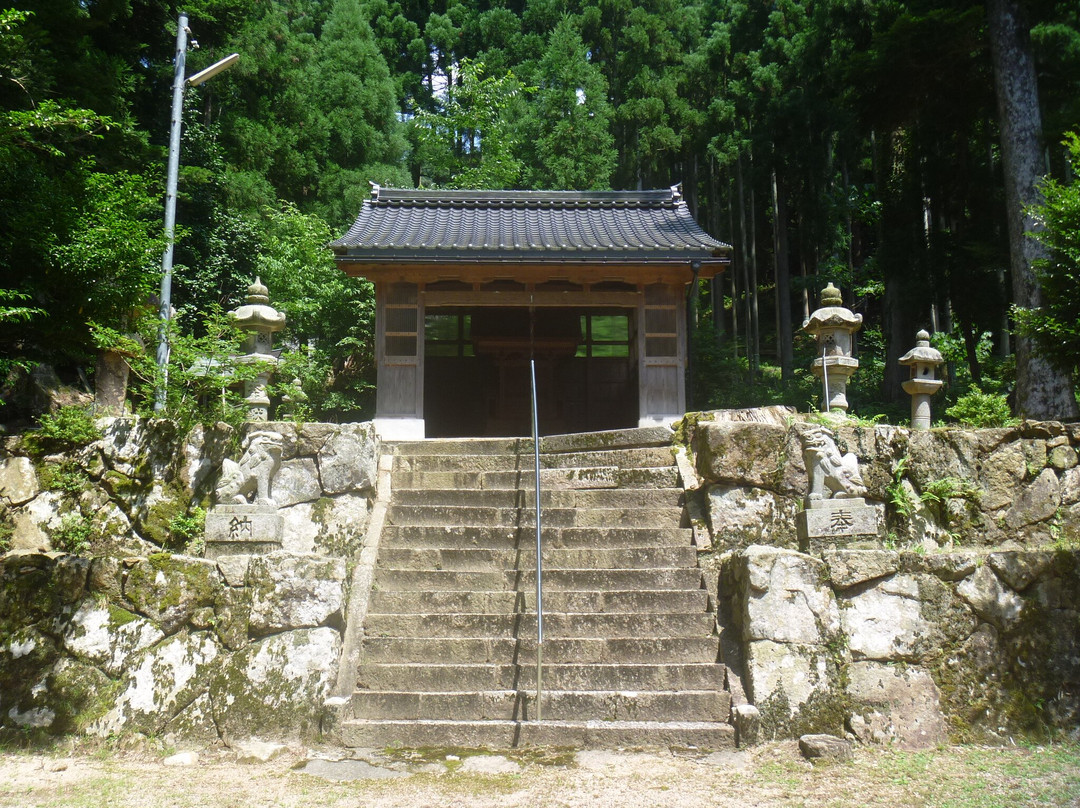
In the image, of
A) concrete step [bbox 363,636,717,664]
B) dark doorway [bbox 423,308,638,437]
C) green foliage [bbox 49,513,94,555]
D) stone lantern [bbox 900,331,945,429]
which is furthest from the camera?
dark doorway [bbox 423,308,638,437]

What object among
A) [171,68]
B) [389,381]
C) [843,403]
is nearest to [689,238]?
[843,403]

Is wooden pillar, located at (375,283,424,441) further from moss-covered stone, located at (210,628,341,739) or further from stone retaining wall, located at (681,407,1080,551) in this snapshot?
moss-covered stone, located at (210,628,341,739)

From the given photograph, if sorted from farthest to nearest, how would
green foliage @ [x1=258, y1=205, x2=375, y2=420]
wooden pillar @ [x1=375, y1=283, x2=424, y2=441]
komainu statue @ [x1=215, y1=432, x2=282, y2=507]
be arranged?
1. green foliage @ [x1=258, y1=205, x2=375, y2=420]
2. wooden pillar @ [x1=375, y1=283, x2=424, y2=441]
3. komainu statue @ [x1=215, y1=432, x2=282, y2=507]

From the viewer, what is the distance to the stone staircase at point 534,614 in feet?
17.5

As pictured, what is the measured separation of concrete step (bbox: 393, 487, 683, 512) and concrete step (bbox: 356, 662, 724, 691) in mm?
1782

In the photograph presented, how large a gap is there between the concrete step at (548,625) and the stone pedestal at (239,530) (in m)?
1.05

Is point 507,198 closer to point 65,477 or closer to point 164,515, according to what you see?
point 164,515

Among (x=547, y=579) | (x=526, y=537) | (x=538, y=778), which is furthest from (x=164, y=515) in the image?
(x=538, y=778)

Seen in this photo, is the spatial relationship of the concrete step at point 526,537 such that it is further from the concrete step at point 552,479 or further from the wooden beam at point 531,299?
the wooden beam at point 531,299

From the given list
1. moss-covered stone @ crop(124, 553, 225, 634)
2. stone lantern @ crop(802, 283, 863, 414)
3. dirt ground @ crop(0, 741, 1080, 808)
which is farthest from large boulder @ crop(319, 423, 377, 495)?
stone lantern @ crop(802, 283, 863, 414)

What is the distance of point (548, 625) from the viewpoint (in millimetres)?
6008

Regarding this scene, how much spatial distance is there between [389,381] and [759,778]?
8065 millimetres

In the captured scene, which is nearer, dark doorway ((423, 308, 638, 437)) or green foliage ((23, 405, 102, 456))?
green foliage ((23, 405, 102, 456))

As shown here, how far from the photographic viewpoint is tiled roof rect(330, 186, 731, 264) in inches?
436
